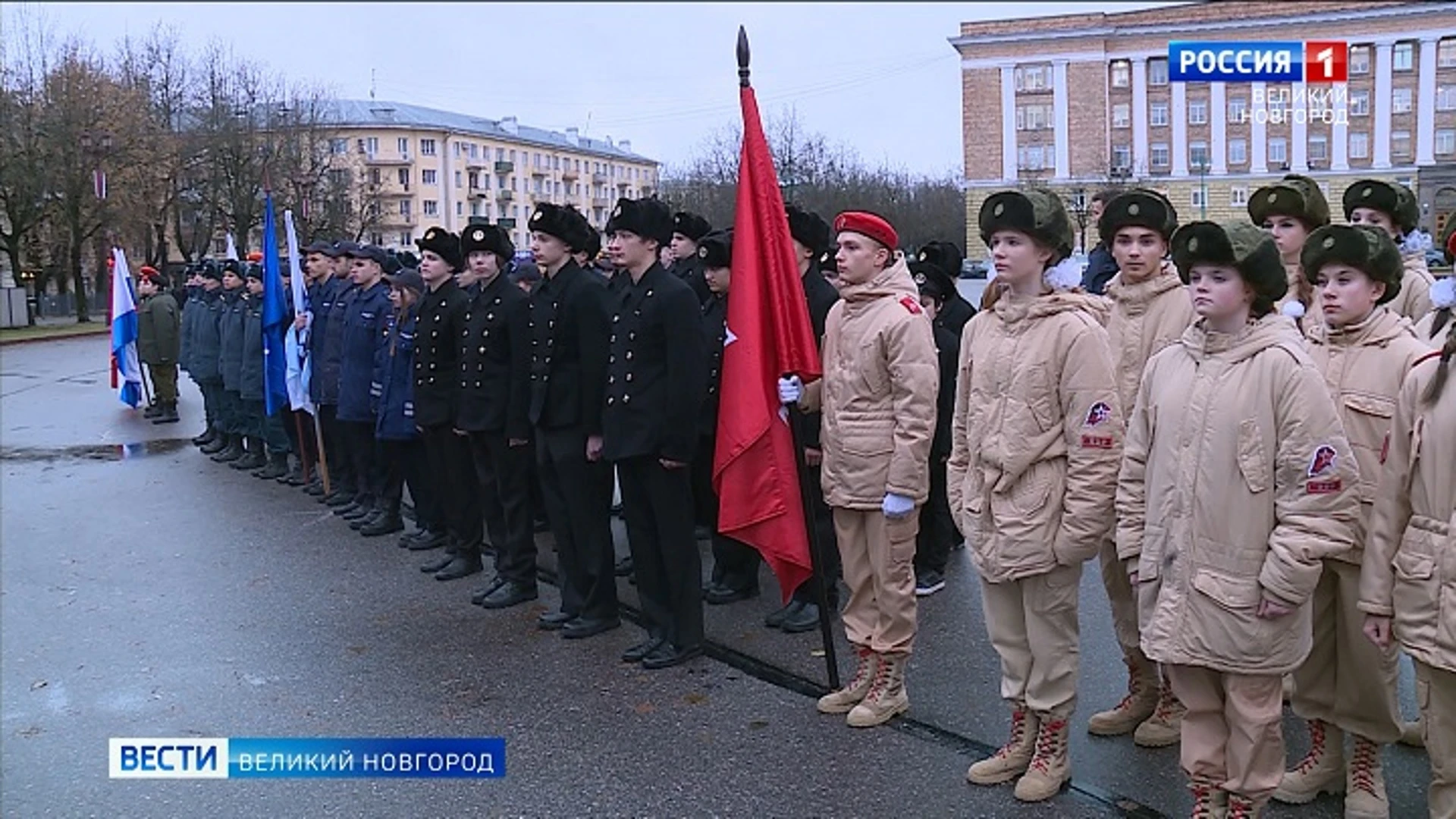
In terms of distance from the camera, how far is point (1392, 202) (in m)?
5.38

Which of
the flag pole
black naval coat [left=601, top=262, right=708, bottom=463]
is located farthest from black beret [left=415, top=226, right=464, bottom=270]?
the flag pole

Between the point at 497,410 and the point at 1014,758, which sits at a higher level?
the point at 497,410

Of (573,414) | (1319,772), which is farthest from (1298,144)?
(1319,772)

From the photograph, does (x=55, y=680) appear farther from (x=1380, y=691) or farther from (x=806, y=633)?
(x=1380, y=691)

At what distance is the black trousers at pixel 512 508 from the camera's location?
25.9 feet

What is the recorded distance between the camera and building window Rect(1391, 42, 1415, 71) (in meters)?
65.9

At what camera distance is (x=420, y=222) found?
107 m

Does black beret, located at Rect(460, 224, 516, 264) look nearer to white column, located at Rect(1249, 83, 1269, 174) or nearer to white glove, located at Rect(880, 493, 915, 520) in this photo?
white glove, located at Rect(880, 493, 915, 520)

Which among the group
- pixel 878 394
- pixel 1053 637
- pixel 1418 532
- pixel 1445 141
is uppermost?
pixel 1445 141

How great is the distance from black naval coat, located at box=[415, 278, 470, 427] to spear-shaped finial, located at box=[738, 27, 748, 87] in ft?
10.9

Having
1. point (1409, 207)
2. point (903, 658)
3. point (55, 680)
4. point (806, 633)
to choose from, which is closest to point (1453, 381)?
point (1409, 207)

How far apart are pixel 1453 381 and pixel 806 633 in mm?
4006

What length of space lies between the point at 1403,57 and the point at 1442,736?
7442 cm

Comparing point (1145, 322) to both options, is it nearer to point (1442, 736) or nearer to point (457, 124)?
point (1442, 736)
